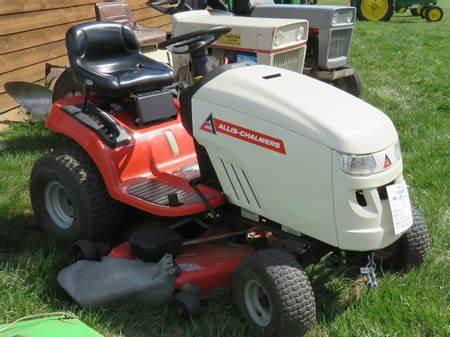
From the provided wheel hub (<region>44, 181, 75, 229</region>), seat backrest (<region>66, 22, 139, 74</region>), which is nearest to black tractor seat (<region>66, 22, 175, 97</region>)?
seat backrest (<region>66, 22, 139, 74</region>)

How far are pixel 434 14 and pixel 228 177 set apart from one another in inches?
558

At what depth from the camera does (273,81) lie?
2607 millimetres

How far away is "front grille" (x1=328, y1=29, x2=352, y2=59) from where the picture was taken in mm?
5707

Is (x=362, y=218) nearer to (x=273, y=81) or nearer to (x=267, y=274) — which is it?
(x=267, y=274)

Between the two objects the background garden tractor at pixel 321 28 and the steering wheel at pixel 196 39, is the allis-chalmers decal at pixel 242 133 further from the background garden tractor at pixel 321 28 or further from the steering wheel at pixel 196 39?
the background garden tractor at pixel 321 28

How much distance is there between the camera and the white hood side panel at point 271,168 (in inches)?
92.0

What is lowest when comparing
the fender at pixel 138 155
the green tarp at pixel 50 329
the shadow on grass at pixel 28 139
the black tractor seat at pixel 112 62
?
the shadow on grass at pixel 28 139

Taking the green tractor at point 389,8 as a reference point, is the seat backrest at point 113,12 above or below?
above

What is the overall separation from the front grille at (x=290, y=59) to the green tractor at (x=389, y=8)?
10748 mm

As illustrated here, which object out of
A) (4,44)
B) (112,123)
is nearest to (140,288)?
(112,123)

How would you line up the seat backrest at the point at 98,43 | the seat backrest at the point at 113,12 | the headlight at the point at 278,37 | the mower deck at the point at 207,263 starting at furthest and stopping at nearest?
1. the seat backrest at the point at 113,12
2. the headlight at the point at 278,37
3. the seat backrest at the point at 98,43
4. the mower deck at the point at 207,263

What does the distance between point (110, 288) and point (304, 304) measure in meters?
0.88

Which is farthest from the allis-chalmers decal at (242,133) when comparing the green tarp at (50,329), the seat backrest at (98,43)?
the seat backrest at (98,43)

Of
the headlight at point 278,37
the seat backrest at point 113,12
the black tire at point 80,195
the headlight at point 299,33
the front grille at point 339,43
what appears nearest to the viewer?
the black tire at point 80,195
